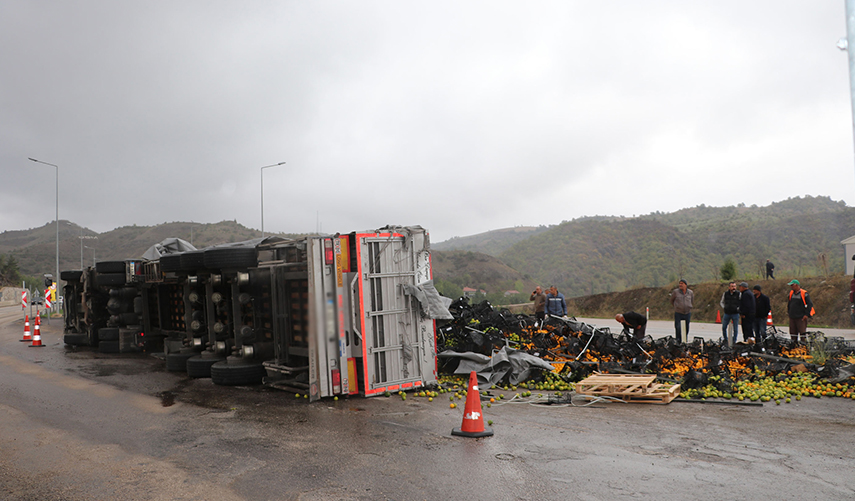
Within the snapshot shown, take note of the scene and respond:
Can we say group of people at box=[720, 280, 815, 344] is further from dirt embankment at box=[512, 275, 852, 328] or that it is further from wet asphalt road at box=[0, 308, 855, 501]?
dirt embankment at box=[512, 275, 852, 328]

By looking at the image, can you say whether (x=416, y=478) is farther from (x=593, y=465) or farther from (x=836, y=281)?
(x=836, y=281)

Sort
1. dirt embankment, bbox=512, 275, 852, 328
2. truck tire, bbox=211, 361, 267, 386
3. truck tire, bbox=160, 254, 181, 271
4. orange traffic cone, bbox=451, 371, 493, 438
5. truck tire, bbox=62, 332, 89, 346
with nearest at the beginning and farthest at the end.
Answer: orange traffic cone, bbox=451, 371, 493, 438 → truck tire, bbox=211, 361, 267, 386 → truck tire, bbox=160, 254, 181, 271 → truck tire, bbox=62, 332, 89, 346 → dirt embankment, bbox=512, 275, 852, 328

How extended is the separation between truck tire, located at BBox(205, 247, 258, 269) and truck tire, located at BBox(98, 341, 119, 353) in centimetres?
869

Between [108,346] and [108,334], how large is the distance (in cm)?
38

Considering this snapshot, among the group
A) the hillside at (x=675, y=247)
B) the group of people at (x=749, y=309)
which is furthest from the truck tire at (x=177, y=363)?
the hillside at (x=675, y=247)

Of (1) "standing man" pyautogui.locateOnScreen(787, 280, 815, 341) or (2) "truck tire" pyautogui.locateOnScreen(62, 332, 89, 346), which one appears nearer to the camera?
(1) "standing man" pyautogui.locateOnScreen(787, 280, 815, 341)

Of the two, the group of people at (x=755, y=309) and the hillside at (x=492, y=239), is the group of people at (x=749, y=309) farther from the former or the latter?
the hillside at (x=492, y=239)

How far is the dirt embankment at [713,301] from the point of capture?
23281 millimetres

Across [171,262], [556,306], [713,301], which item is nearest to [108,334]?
[171,262]

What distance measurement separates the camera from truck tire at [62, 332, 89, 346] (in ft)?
61.7

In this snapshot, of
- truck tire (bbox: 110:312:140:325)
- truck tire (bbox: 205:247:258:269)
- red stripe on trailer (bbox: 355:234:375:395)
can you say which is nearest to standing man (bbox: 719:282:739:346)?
red stripe on trailer (bbox: 355:234:375:395)

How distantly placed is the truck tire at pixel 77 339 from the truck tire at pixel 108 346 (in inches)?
86.4

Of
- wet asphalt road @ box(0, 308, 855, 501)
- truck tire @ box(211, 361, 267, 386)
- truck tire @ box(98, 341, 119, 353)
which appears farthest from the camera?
truck tire @ box(98, 341, 119, 353)

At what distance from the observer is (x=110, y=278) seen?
671 inches
